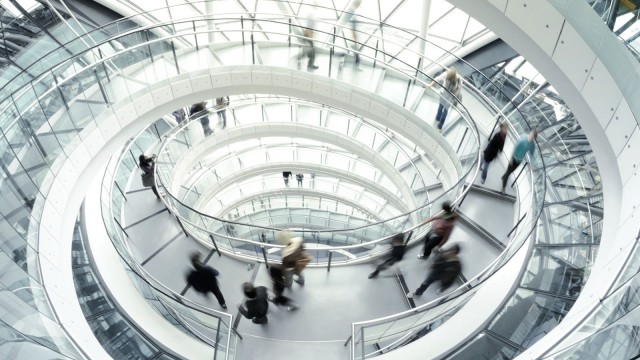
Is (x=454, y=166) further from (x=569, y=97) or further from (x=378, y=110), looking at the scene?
(x=569, y=97)

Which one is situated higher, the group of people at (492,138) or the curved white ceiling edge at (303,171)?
the curved white ceiling edge at (303,171)

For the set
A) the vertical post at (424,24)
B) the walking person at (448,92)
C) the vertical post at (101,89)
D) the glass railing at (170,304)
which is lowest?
the glass railing at (170,304)

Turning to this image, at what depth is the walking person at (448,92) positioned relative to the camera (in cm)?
1032

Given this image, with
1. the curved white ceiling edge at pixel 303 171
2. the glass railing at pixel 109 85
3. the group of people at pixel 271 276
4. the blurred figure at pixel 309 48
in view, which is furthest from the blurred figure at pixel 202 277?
the curved white ceiling edge at pixel 303 171

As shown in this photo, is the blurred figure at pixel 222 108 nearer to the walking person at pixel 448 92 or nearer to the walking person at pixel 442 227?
the walking person at pixel 448 92

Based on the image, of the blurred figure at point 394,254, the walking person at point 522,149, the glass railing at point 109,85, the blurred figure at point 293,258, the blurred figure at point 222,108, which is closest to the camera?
the glass railing at point 109,85

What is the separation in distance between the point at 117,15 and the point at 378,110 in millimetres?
7922

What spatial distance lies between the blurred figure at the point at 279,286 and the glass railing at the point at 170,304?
1398mm

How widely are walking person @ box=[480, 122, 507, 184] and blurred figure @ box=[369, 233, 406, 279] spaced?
2706 mm

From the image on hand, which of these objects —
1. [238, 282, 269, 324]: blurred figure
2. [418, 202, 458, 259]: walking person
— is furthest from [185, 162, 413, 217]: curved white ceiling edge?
[238, 282, 269, 324]: blurred figure

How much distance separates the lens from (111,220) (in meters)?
8.77

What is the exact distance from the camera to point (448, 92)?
34.1 ft

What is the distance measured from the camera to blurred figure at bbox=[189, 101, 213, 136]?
46.0ft

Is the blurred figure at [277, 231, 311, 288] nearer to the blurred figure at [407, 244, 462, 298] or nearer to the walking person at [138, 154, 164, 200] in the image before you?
the blurred figure at [407, 244, 462, 298]
